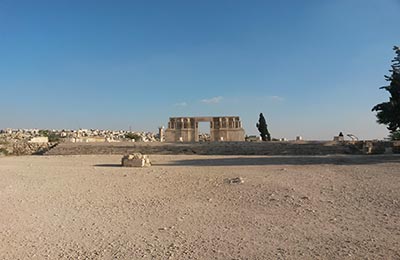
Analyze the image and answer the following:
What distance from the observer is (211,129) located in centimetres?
3875

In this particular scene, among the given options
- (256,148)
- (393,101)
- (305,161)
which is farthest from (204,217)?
(256,148)

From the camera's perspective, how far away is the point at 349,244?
4.84 m

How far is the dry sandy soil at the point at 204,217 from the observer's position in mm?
4816

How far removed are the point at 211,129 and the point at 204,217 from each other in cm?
3235

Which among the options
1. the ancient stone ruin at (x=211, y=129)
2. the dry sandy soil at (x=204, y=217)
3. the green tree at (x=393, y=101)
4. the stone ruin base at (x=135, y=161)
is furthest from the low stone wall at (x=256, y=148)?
the dry sandy soil at (x=204, y=217)

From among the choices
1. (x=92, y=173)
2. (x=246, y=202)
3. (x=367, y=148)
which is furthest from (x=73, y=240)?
(x=367, y=148)

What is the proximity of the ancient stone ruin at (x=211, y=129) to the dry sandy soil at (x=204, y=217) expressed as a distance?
87.8 ft

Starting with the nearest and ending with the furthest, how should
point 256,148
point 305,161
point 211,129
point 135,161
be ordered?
point 135,161 → point 305,161 → point 256,148 → point 211,129

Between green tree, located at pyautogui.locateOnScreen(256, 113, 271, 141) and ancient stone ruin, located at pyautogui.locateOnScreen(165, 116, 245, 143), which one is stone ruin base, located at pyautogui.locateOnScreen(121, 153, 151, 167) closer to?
ancient stone ruin, located at pyautogui.locateOnScreen(165, 116, 245, 143)

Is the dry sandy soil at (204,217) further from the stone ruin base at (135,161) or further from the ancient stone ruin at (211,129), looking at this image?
the ancient stone ruin at (211,129)

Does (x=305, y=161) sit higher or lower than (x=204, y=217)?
higher

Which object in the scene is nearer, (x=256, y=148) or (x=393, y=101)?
(x=393, y=101)

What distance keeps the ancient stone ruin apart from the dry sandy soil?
2676 centimetres

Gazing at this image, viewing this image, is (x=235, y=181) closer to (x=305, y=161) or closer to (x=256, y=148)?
(x=305, y=161)
